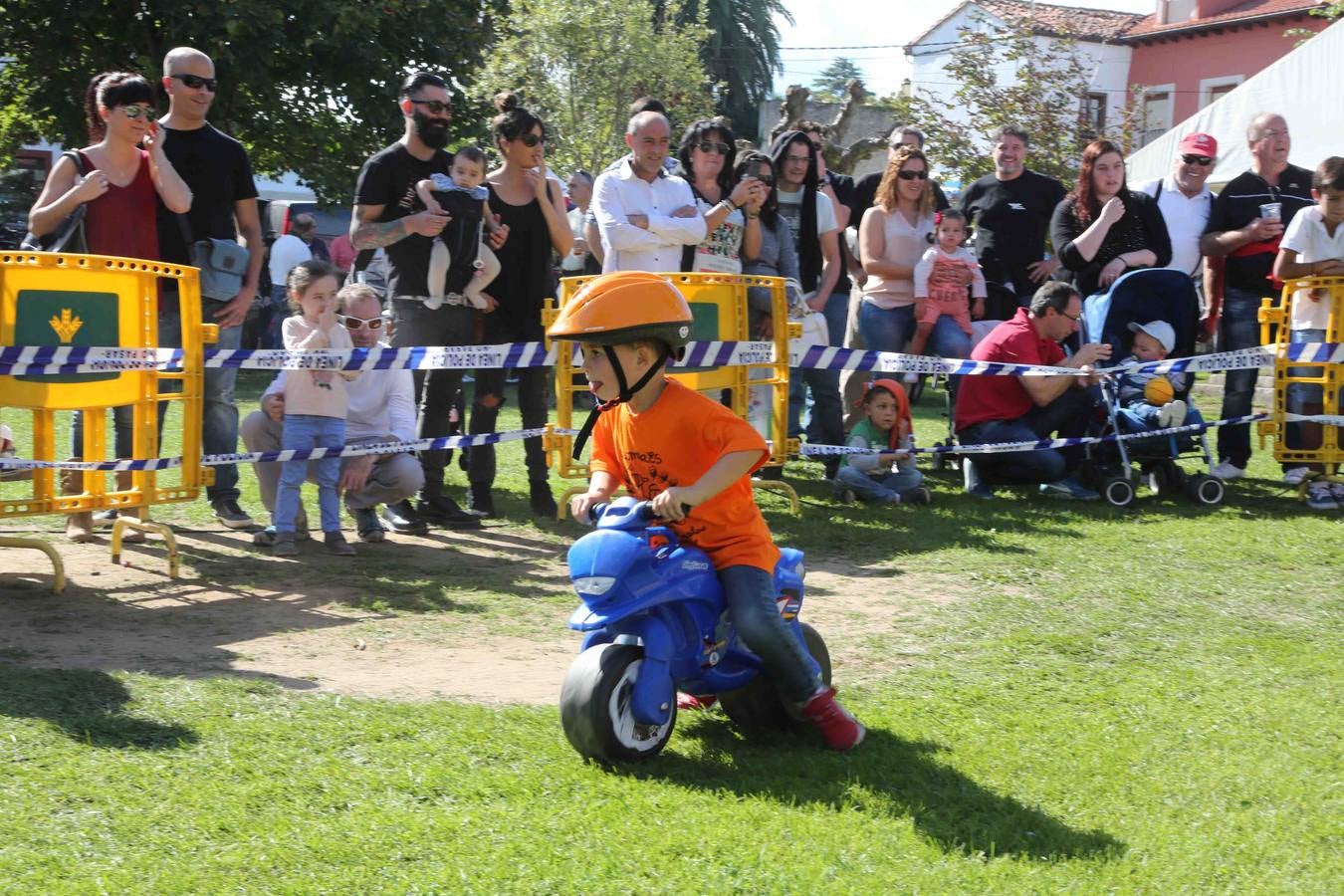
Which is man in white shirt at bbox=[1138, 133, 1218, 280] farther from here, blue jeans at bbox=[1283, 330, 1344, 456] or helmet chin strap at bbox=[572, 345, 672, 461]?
helmet chin strap at bbox=[572, 345, 672, 461]

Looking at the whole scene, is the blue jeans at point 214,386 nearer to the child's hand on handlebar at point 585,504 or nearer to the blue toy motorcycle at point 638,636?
the child's hand on handlebar at point 585,504

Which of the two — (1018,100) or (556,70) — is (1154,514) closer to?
(1018,100)

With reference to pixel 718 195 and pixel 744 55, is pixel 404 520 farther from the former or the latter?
pixel 744 55

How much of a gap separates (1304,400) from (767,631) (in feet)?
23.4

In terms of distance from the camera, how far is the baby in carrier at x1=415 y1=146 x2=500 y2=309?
28.9 ft

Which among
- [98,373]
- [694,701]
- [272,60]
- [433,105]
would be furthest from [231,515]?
[272,60]

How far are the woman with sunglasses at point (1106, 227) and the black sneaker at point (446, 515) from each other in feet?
15.9

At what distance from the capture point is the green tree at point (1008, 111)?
25812 millimetres

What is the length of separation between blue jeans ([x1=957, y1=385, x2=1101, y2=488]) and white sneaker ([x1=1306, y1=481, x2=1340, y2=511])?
1.50 m

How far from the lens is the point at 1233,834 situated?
4.14 meters

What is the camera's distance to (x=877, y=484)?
10188 millimetres

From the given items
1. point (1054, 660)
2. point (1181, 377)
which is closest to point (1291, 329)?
point (1181, 377)

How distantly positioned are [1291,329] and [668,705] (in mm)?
7509

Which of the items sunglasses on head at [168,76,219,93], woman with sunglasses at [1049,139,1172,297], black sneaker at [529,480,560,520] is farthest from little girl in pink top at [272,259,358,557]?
woman with sunglasses at [1049,139,1172,297]
